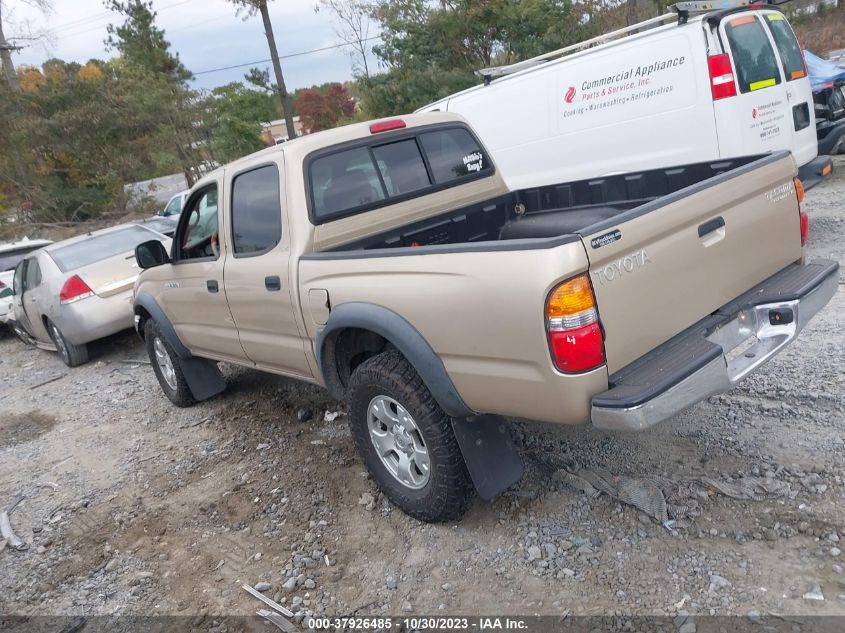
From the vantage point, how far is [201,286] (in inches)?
189

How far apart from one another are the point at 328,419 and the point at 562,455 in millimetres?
1930

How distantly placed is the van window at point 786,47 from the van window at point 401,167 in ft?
14.6

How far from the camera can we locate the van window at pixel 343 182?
12.8 ft

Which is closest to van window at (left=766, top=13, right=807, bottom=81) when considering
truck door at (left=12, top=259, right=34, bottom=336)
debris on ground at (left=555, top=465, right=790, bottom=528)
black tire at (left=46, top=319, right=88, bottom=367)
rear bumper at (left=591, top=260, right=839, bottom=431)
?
rear bumper at (left=591, top=260, right=839, bottom=431)

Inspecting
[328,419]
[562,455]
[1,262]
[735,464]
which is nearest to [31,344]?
[1,262]

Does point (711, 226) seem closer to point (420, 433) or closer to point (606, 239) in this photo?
point (606, 239)

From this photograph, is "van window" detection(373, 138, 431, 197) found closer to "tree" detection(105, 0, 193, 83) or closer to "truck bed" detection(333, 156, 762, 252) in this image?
"truck bed" detection(333, 156, 762, 252)

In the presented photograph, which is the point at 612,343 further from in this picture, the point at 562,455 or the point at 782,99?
the point at 782,99

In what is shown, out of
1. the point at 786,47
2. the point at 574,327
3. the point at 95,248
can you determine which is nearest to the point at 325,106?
the point at 95,248

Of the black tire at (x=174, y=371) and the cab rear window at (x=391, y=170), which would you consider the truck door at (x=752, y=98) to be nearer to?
the cab rear window at (x=391, y=170)

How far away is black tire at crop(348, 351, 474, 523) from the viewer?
3145 millimetres

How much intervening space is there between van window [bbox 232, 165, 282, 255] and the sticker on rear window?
6.70 feet

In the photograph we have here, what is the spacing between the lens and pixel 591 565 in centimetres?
294

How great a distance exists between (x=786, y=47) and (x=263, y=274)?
19.4 feet
